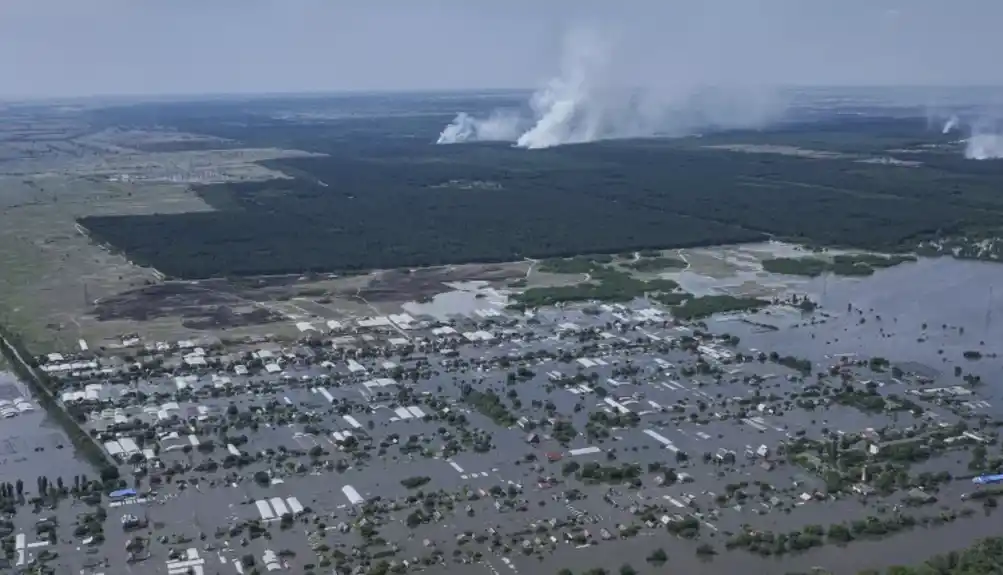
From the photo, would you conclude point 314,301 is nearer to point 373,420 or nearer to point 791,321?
point 373,420

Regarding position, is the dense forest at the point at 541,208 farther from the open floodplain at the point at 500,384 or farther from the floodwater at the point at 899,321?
the floodwater at the point at 899,321

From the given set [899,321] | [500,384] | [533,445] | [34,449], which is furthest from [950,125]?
[34,449]

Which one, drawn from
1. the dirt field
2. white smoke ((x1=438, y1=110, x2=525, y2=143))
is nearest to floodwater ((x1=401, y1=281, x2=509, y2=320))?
the dirt field

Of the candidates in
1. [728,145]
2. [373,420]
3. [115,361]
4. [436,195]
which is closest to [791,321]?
[373,420]

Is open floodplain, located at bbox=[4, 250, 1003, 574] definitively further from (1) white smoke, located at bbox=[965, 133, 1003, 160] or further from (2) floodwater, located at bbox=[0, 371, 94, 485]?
(1) white smoke, located at bbox=[965, 133, 1003, 160]

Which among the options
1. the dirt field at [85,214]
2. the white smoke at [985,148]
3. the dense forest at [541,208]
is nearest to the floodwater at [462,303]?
the dirt field at [85,214]

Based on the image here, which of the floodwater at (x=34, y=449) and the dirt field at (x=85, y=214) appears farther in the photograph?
the dirt field at (x=85, y=214)

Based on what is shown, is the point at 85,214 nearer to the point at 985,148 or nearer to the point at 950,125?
the point at 985,148
